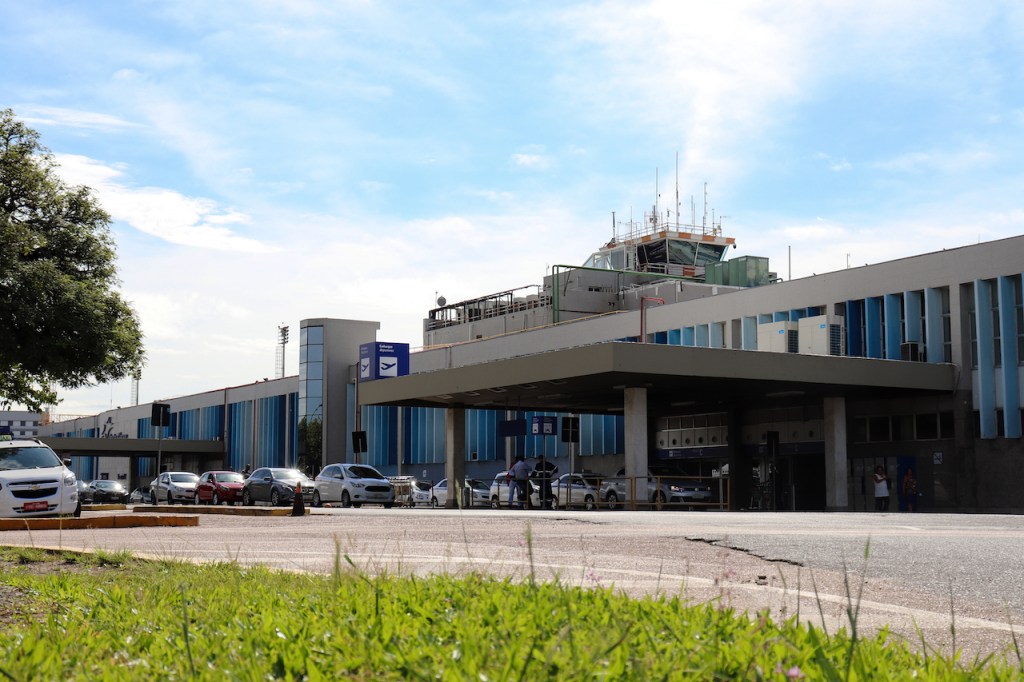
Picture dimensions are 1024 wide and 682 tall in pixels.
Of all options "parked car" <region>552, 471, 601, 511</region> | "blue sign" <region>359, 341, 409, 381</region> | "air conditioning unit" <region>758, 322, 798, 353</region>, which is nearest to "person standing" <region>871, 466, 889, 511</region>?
"air conditioning unit" <region>758, 322, 798, 353</region>

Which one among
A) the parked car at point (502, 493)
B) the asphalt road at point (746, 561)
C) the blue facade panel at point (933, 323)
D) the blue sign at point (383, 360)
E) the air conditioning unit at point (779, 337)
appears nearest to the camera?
the asphalt road at point (746, 561)

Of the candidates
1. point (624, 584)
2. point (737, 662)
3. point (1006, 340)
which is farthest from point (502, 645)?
point (1006, 340)

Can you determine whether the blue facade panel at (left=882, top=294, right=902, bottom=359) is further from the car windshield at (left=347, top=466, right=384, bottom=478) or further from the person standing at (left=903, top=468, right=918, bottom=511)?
the car windshield at (left=347, top=466, right=384, bottom=478)

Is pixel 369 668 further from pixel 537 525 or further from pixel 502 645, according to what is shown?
pixel 537 525

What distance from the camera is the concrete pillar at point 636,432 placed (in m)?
37.2

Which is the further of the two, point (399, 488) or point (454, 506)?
point (399, 488)

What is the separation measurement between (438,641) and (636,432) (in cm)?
3410

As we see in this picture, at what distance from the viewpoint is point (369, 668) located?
3.68 meters

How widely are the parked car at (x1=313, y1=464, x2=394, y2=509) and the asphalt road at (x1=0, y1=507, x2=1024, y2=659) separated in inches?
1002

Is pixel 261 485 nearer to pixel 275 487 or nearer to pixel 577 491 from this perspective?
pixel 275 487

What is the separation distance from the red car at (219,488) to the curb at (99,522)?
29278 millimetres

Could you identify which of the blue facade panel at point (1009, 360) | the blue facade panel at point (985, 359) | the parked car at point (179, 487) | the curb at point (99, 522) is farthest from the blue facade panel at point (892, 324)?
the parked car at point (179, 487)

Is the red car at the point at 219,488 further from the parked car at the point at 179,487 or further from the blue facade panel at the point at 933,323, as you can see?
the blue facade panel at the point at 933,323

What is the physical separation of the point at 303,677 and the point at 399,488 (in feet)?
181
